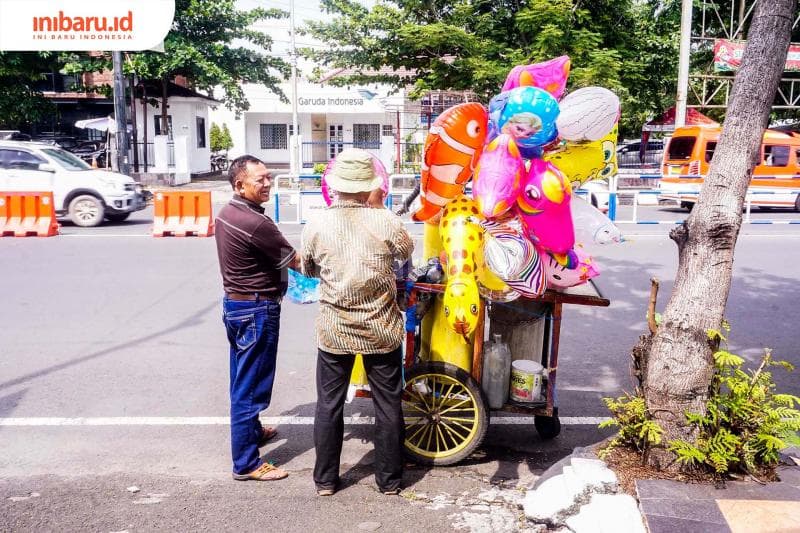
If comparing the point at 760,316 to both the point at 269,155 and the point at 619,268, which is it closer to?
the point at 619,268

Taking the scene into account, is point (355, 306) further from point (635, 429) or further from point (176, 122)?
point (176, 122)

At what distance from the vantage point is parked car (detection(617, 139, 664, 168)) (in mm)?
24797

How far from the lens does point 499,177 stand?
3449mm

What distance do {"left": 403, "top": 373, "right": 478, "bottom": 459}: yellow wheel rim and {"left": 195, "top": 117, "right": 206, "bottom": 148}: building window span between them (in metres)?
28.5

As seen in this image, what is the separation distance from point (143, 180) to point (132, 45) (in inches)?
348

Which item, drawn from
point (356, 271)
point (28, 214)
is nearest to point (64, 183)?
point (28, 214)

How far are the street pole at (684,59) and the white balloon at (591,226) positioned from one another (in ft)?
55.8

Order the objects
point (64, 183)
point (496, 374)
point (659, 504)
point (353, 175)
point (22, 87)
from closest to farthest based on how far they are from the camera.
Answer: point (659, 504), point (353, 175), point (496, 374), point (64, 183), point (22, 87)

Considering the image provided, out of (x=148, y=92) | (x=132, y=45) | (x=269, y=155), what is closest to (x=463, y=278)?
(x=132, y=45)

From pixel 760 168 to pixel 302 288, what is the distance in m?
16.7

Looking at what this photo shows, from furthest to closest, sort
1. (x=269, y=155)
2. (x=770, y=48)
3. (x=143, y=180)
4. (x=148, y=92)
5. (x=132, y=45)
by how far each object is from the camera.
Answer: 1. (x=269, y=155)
2. (x=148, y=92)
3. (x=143, y=180)
4. (x=132, y=45)
5. (x=770, y=48)

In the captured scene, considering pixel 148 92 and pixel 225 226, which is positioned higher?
pixel 148 92

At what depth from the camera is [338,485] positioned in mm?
3754

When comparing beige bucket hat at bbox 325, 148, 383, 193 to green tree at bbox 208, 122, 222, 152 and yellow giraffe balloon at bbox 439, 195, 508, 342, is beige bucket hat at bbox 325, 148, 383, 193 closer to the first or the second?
yellow giraffe balloon at bbox 439, 195, 508, 342
